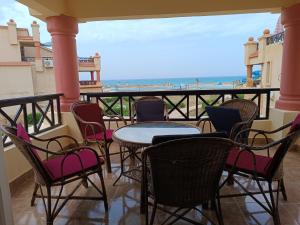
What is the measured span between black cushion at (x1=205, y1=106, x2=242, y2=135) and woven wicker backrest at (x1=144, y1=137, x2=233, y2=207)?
117cm

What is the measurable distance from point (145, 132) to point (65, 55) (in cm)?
229

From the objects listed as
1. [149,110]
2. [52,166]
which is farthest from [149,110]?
[52,166]

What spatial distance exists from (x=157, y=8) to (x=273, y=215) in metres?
3.30

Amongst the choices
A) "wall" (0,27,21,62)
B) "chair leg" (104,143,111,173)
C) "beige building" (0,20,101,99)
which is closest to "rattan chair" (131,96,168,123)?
"chair leg" (104,143,111,173)

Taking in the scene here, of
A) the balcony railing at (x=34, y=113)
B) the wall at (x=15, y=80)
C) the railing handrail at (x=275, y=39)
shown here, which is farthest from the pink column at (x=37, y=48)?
the railing handrail at (x=275, y=39)

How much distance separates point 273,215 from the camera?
1809 millimetres

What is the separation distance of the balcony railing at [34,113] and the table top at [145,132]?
1.29 metres

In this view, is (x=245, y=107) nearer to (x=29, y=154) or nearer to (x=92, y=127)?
(x=92, y=127)

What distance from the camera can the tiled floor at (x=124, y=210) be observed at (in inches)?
75.2

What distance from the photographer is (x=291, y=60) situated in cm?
350

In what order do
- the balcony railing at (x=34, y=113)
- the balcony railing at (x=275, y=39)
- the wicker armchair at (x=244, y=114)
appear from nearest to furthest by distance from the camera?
the wicker armchair at (x=244, y=114)
the balcony railing at (x=34, y=113)
the balcony railing at (x=275, y=39)

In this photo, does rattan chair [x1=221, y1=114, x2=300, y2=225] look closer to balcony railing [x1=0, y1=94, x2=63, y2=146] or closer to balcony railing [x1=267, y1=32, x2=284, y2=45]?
balcony railing [x1=0, y1=94, x2=63, y2=146]

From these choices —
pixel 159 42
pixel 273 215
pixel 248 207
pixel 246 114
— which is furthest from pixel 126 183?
pixel 159 42

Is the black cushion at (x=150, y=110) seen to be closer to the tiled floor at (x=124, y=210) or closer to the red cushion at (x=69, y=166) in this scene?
the tiled floor at (x=124, y=210)
